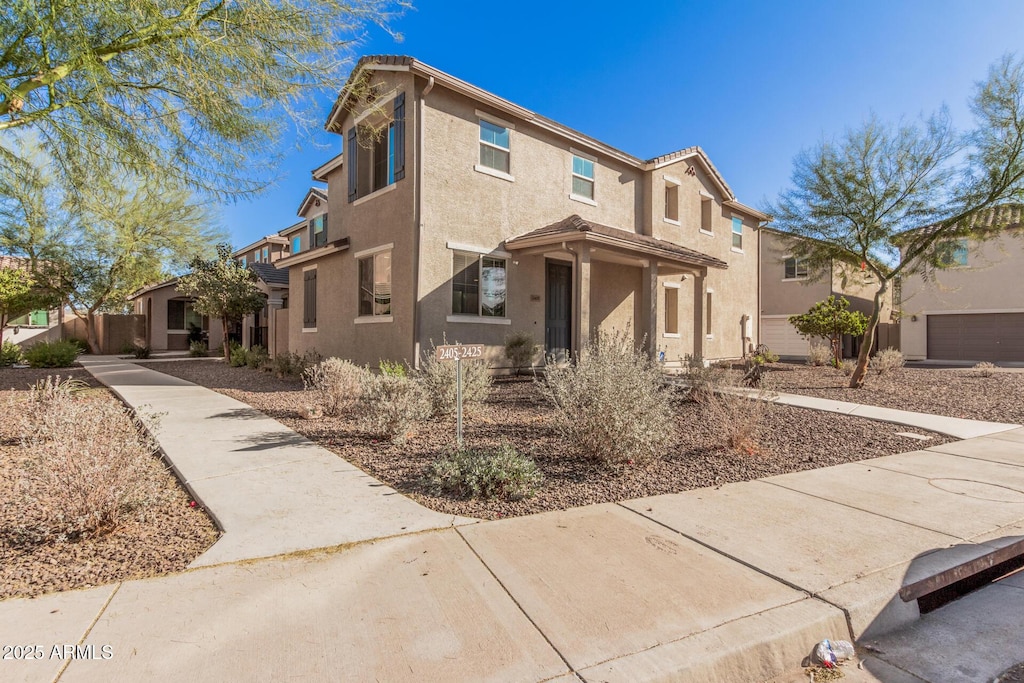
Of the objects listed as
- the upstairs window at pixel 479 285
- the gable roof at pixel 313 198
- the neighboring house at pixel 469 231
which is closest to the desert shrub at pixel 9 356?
the neighboring house at pixel 469 231

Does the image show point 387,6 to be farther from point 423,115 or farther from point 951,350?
point 951,350

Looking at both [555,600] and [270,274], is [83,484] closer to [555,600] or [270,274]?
[555,600]

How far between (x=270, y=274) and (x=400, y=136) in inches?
425

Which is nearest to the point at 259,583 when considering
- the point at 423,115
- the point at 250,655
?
the point at 250,655

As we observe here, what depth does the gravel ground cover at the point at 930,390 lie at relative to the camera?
33.0 ft

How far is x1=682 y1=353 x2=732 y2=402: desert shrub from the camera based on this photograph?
9.10m

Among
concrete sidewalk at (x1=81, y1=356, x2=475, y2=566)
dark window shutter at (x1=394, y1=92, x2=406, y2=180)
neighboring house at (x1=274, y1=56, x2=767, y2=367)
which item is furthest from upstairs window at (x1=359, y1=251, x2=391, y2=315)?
concrete sidewalk at (x1=81, y1=356, x2=475, y2=566)

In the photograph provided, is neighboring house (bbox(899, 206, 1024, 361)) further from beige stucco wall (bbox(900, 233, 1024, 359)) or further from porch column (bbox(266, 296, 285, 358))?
porch column (bbox(266, 296, 285, 358))

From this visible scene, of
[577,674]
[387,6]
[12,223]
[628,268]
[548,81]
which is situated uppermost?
[548,81]

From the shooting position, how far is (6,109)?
21.1ft

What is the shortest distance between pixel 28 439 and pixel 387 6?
23.4 ft

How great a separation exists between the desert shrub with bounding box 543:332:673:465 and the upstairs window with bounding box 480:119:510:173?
7.78 metres

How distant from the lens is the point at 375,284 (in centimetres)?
1242

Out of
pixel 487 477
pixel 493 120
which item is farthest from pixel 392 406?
pixel 493 120
